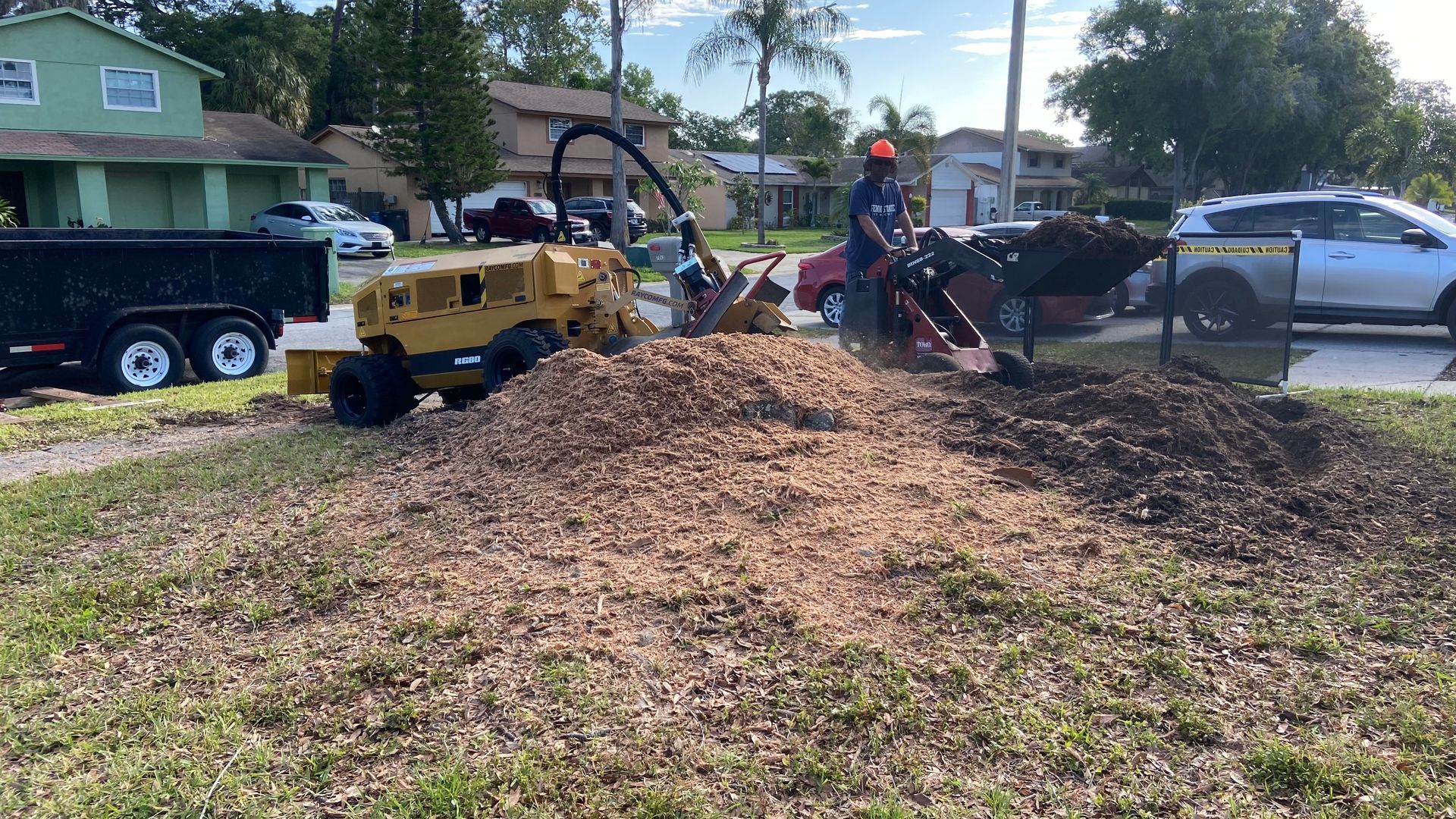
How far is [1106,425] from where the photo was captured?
681cm

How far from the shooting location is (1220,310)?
10.2m

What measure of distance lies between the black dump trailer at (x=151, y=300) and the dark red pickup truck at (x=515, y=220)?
22.5m

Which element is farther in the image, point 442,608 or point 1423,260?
point 1423,260

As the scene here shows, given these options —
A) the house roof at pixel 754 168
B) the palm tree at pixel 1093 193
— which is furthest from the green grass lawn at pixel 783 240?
the palm tree at pixel 1093 193

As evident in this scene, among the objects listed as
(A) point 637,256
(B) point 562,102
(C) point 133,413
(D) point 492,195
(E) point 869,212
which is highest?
(B) point 562,102

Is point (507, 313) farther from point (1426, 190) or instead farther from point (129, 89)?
point (1426, 190)

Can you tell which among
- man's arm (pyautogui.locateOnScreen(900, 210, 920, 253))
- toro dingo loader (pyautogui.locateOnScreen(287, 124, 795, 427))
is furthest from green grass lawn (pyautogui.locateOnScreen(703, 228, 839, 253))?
toro dingo loader (pyautogui.locateOnScreen(287, 124, 795, 427))

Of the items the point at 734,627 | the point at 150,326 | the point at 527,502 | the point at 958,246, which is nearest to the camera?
the point at 734,627

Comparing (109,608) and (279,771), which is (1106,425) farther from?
(109,608)

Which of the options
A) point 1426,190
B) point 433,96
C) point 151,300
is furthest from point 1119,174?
point 151,300

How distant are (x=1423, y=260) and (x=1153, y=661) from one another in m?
11.1

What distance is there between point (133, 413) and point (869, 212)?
23.8ft

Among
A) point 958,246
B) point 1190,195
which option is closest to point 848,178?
point 1190,195

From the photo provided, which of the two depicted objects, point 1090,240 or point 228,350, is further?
point 228,350
